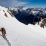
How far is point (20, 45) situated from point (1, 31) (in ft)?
14.3

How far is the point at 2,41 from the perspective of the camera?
62.4ft

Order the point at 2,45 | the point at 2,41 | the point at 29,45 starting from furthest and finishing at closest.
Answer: the point at 29,45, the point at 2,41, the point at 2,45

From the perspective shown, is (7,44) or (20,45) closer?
(7,44)

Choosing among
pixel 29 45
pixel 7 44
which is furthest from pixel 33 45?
pixel 7 44

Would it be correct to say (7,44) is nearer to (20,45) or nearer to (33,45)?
(20,45)

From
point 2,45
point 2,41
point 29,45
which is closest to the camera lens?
point 2,45

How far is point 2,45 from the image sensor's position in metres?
17.6

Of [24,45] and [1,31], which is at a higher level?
[1,31]

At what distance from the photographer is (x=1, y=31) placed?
838 inches

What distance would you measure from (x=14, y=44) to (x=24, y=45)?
1730 mm

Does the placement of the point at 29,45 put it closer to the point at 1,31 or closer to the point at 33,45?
the point at 33,45

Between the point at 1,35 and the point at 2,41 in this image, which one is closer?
the point at 2,41

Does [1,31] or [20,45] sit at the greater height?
[1,31]

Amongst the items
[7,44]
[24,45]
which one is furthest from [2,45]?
[24,45]
